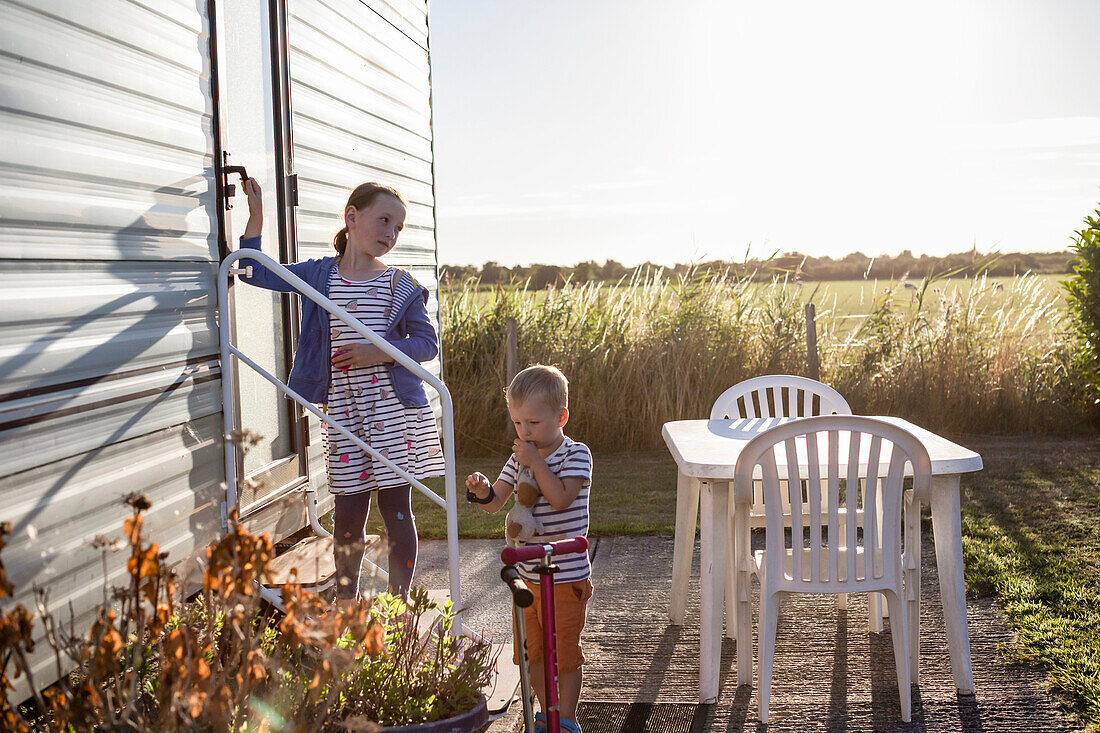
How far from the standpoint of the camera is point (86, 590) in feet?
7.82

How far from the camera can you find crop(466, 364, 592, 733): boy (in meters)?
2.57

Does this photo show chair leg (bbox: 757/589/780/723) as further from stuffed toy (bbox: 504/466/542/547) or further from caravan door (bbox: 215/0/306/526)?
caravan door (bbox: 215/0/306/526)

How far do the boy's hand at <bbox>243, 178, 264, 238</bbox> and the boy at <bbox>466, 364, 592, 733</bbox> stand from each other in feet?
3.69

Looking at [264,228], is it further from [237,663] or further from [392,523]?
[237,663]

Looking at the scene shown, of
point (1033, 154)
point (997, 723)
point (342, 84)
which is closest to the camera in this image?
point (997, 723)

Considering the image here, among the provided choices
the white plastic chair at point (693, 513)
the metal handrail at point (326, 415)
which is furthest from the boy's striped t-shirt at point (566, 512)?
the white plastic chair at point (693, 513)

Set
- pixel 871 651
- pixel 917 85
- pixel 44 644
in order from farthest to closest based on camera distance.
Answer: pixel 917 85
pixel 871 651
pixel 44 644

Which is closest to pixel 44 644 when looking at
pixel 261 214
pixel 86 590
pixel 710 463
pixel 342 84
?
pixel 86 590

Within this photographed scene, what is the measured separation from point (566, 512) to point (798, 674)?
1245 mm

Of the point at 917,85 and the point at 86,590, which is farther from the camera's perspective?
the point at 917,85

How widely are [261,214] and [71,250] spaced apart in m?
0.86

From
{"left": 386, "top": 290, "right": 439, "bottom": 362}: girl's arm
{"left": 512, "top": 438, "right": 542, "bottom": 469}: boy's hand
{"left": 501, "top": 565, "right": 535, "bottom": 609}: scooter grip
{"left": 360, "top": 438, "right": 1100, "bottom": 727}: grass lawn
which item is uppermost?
{"left": 386, "top": 290, "right": 439, "bottom": 362}: girl's arm

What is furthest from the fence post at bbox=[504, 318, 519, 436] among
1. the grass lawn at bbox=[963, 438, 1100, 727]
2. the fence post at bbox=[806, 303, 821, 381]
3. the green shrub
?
the green shrub

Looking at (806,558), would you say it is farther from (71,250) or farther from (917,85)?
(917,85)
